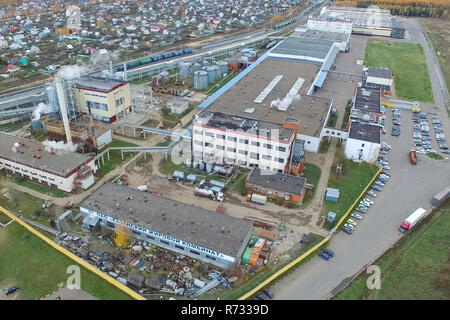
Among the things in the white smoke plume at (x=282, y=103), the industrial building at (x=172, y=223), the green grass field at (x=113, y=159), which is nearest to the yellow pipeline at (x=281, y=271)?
the industrial building at (x=172, y=223)

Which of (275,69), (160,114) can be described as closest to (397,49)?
(275,69)

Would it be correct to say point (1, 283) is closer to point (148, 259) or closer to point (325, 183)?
point (148, 259)

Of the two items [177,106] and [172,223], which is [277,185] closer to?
[172,223]

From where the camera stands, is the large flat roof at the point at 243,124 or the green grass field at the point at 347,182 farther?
the large flat roof at the point at 243,124

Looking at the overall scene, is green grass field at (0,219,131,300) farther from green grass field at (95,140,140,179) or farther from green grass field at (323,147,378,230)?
green grass field at (323,147,378,230)

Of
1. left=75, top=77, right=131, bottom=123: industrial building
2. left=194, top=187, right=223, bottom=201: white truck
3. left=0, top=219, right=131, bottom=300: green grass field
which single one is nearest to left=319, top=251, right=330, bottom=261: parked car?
left=194, top=187, right=223, bottom=201: white truck

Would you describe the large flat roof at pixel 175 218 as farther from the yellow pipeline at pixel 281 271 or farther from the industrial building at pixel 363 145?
the industrial building at pixel 363 145

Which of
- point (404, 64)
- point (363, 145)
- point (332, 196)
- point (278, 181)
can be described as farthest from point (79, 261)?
point (404, 64)
